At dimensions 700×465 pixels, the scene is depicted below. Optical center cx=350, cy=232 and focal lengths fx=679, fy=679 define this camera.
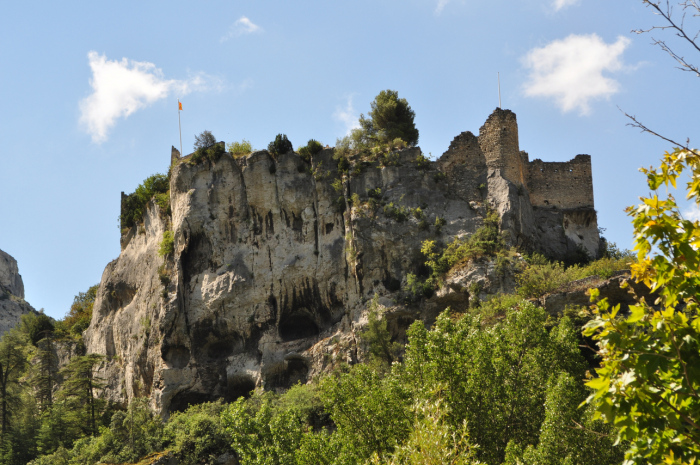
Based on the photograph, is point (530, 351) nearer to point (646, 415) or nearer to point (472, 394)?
point (472, 394)

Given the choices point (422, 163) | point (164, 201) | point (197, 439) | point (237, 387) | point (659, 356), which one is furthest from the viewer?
point (164, 201)

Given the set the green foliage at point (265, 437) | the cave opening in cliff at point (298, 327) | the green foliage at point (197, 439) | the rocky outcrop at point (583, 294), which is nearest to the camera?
the green foliage at point (265, 437)

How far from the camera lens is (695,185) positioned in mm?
7055

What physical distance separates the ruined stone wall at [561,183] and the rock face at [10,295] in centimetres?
5426

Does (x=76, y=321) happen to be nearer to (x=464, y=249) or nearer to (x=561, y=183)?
(x=464, y=249)

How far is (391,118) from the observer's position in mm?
42250

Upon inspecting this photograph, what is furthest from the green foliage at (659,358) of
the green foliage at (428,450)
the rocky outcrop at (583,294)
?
the rocky outcrop at (583,294)

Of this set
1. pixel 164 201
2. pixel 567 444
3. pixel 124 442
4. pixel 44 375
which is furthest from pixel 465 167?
pixel 44 375

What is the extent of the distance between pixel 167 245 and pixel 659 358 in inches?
1393

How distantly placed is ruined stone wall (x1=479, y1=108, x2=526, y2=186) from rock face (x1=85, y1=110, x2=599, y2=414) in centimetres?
6

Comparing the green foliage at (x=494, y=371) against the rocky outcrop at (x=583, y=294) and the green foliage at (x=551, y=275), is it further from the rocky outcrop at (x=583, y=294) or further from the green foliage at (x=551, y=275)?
the green foliage at (x=551, y=275)

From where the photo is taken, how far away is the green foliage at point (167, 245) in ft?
128

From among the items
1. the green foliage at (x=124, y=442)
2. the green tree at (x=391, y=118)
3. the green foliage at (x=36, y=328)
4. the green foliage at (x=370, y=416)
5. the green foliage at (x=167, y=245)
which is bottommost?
the green foliage at (x=124, y=442)

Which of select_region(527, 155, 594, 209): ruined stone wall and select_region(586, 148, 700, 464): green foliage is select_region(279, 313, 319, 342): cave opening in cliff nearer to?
select_region(527, 155, 594, 209): ruined stone wall
